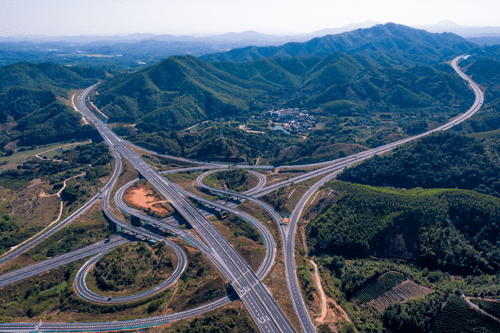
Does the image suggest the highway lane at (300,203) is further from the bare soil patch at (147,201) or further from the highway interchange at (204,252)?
the bare soil patch at (147,201)

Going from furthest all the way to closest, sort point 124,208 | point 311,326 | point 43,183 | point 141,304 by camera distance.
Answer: point 43,183, point 124,208, point 141,304, point 311,326

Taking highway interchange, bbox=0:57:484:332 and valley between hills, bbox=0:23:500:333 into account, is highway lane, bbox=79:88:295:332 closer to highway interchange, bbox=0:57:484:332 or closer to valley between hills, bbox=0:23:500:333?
highway interchange, bbox=0:57:484:332

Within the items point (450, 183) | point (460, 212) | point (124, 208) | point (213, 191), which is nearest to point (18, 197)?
point (124, 208)

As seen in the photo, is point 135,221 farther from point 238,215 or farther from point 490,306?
point 490,306

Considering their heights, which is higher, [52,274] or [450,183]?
[450,183]

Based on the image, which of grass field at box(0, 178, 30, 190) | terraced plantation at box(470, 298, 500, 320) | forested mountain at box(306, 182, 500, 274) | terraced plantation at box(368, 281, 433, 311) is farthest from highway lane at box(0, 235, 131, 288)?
terraced plantation at box(470, 298, 500, 320)

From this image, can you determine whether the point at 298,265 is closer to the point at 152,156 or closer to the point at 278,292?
the point at 278,292
